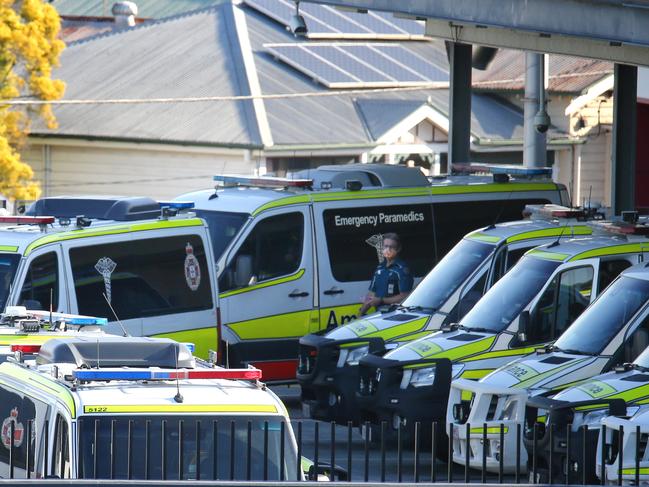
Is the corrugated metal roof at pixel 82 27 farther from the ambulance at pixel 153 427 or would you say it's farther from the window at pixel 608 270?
the ambulance at pixel 153 427

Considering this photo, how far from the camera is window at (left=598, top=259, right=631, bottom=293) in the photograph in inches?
540

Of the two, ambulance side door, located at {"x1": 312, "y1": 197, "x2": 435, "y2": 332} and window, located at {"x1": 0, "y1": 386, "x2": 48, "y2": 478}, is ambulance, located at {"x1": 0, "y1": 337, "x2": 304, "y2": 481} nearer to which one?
window, located at {"x1": 0, "y1": 386, "x2": 48, "y2": 478}

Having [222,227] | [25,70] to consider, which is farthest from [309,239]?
[25,70]

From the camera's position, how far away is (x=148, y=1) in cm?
5375

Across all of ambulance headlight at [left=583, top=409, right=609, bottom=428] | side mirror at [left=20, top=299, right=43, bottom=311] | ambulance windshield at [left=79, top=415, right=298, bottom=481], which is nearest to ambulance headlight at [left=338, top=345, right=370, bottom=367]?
side mirror at [left=20, top=299, right=43, bottom=311]

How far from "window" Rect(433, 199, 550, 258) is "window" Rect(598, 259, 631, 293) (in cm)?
410

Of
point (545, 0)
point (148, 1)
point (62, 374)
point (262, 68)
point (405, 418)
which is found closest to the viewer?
point (62, 374)

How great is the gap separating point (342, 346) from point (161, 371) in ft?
20.7

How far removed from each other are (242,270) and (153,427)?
859cm

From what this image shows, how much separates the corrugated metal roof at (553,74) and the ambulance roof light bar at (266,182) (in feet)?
66.5

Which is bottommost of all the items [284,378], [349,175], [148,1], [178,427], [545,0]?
[284,378]

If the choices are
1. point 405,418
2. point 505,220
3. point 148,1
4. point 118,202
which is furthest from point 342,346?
point 148,1

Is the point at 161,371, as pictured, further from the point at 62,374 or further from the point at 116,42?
the point at 116,42

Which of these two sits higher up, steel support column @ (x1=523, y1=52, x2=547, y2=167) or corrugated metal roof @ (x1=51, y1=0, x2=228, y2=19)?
corrugated metal roof @ (x1=51, y1=0, x2=228, y2=19)
